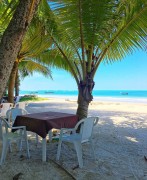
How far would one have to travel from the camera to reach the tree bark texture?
1938 mm

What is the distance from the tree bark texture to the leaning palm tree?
2.49m

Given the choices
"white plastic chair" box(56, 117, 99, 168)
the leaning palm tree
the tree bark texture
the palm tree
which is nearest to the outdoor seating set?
"white plastic chair" box(56, 117, 99, 168)

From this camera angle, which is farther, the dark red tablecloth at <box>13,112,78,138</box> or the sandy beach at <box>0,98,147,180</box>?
the dark red tablecloth at <box>13,112,78,138</box>

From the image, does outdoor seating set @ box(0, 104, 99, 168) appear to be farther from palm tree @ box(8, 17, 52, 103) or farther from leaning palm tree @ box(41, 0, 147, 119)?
palm tree @ box(8, 17, 52, 103)

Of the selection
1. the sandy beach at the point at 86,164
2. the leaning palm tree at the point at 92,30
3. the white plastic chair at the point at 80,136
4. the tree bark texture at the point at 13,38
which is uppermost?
the leaning palm tree at the point at 92,30

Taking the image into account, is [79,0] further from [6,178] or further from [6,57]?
[6,178]

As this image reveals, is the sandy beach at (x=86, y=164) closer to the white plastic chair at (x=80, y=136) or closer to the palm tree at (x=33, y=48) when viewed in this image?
the white plastic chair at (x=80, y=136)

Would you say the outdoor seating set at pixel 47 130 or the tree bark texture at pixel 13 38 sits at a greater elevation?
the tree bark texture at pixel 13 38

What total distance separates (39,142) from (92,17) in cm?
305

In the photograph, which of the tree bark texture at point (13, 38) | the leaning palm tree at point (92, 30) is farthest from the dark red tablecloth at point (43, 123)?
the tree bark texture at point (13, 38)

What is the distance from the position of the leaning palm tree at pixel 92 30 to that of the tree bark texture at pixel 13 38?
249cm

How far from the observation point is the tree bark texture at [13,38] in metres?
1.94

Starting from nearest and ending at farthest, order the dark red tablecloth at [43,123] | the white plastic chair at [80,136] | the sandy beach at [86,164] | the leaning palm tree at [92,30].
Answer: the sandy beach at [86,164], the white plastic chair at [80,136], the dark red tablecloth at [43,123], the leaning palm tree at [92,30]

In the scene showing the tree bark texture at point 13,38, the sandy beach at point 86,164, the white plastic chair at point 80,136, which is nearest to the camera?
the tree bark texture at point 13,38
